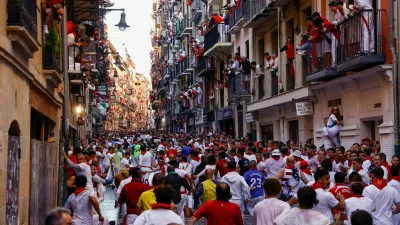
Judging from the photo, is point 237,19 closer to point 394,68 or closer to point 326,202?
point 394,68

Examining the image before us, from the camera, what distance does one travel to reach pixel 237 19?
34188 millimetres

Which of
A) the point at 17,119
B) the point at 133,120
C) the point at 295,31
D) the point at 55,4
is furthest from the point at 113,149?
the point at 133,120

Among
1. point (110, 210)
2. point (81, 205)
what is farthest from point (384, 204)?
point (110, 210)

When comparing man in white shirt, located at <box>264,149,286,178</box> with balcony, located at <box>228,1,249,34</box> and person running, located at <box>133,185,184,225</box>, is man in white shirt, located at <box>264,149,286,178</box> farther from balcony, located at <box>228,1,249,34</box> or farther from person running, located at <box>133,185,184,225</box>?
balcony, located at <box>228,1,249,34</box>

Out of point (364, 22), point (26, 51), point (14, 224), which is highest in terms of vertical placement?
point (364, 22)

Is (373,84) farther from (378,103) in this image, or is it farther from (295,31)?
(295,31)

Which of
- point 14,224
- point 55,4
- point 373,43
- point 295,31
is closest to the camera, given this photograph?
point 14,224

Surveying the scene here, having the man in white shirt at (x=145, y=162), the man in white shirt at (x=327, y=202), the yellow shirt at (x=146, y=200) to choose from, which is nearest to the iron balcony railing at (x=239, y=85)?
the man in white shirt at (x=145, y=162)

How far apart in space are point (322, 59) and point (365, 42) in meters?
3.70

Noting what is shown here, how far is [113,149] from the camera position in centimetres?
2591

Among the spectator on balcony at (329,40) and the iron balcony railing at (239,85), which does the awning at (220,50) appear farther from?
the spectator on balcony at (329,40)

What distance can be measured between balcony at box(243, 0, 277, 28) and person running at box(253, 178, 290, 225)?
62.3ft

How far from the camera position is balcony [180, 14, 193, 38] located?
5962cm

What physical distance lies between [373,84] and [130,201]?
938cm
